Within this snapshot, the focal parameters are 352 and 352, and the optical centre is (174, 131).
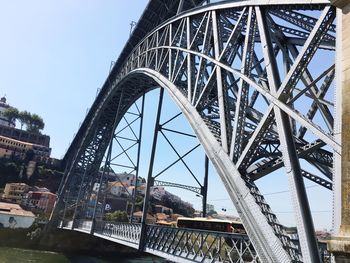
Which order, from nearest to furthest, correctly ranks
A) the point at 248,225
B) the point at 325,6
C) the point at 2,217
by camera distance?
the point at 325,6
the point at 248,225
the point at 2,217

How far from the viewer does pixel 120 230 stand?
65.6ft

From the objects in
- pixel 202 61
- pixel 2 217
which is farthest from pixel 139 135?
pixel 2 217

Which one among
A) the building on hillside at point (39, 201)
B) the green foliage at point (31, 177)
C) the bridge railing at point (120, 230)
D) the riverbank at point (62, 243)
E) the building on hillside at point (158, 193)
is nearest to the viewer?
the bridge railing at point (120, 230)

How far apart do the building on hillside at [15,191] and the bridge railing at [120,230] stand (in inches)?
2035

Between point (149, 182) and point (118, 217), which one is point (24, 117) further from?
point (149, 182)

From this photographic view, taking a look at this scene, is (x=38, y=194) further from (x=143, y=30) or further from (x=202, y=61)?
(x=202, y=61)

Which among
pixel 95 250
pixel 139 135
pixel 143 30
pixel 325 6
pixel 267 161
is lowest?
pixel 95 250

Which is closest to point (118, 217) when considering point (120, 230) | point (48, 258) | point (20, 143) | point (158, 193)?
point (48, 258)

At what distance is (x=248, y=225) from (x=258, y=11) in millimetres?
5055

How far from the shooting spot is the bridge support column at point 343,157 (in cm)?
372

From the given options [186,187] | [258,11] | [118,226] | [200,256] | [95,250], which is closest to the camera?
[258,11]

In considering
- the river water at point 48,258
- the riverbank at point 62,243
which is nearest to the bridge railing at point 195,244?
the river water at point 48,258

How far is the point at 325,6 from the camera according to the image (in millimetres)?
6297

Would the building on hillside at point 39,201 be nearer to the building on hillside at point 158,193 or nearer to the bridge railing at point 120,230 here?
the building on hillside at point 158,193
